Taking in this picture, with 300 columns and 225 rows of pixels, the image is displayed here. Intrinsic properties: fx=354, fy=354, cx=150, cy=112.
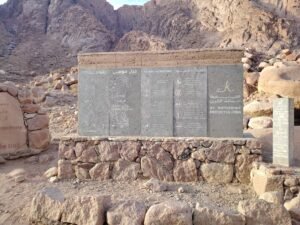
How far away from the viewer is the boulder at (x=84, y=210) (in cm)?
378

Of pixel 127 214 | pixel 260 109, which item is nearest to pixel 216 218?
pixel 127 214

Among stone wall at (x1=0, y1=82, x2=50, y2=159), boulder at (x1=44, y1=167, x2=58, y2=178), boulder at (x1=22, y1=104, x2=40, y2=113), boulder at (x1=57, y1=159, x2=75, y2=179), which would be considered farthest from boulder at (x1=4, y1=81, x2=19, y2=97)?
boulder at (x1=57, y1=159, x2=75, y2=179)

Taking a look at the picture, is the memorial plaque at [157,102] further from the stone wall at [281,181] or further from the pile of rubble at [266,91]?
the pile of rubble at [266,91]

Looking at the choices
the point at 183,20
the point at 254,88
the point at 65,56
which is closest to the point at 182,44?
the point at 183,20

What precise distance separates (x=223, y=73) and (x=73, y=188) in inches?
108

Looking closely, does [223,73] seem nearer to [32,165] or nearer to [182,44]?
[32,165]

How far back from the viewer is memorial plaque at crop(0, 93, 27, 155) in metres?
6.56

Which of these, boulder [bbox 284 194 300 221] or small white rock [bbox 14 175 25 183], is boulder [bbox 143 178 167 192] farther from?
small white rock [bbox 14 175 25 183]

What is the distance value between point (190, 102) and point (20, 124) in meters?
3.42

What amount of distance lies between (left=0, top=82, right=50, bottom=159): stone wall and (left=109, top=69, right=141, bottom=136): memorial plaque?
6.78 ft

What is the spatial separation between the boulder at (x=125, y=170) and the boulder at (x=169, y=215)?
1.56 meters

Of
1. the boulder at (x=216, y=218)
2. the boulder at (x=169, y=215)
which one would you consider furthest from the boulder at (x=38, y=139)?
the boulder at (x=216, y=218)

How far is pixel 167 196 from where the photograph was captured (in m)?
4.47

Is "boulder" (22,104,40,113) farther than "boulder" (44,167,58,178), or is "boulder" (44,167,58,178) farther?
"boulder" (22,104,40,113)
